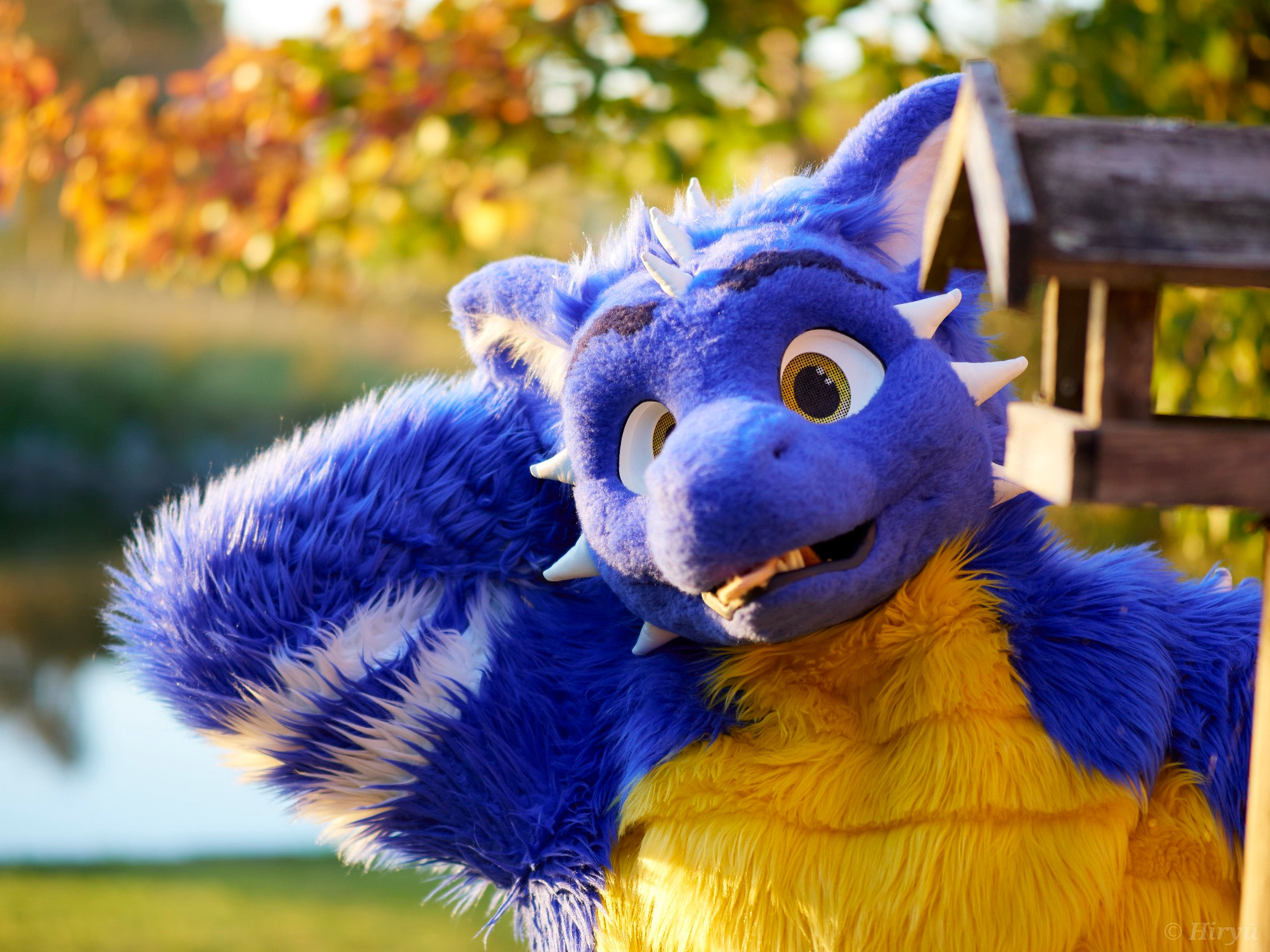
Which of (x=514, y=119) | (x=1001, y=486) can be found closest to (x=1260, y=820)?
(x=1001, y=486)

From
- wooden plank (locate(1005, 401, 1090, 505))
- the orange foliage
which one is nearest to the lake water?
the orange foliage

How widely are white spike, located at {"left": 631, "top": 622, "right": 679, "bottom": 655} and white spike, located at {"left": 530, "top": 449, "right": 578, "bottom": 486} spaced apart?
139 millimetres

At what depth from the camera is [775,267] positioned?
2.67ft

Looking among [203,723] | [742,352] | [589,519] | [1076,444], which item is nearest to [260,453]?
[203,723]

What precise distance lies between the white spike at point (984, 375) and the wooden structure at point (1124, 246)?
0.20 m

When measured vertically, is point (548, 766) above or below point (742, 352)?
below

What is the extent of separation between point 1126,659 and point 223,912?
2471 mm

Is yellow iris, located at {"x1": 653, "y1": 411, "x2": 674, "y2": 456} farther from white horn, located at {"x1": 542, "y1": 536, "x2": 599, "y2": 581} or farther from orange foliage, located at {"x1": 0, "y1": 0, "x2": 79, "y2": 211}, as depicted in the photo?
orange foliage, located at {"x1": 0, "y1": 0, "x2": 79, "y2": 211}

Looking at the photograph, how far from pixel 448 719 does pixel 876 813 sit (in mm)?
372

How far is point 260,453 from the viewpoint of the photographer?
3.57 ft

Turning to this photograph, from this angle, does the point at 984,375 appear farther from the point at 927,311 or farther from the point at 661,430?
the point at 661,430

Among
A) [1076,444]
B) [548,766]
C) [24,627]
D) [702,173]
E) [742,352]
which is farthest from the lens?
[24,627]

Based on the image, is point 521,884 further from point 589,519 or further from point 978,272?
point 978,272

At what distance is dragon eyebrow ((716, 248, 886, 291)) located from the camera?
2.66ft
